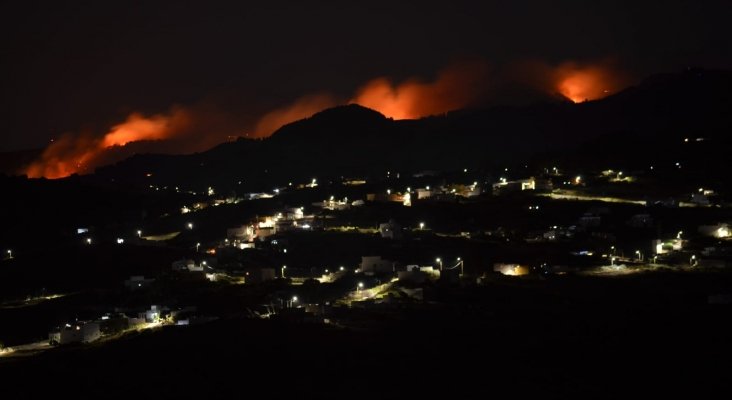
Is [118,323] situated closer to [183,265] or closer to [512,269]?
[183,265]

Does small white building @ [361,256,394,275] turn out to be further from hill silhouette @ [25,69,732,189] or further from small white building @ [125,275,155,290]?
hill silhouette @ [25,69,732,189]

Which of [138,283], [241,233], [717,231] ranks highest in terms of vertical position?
[241,233]

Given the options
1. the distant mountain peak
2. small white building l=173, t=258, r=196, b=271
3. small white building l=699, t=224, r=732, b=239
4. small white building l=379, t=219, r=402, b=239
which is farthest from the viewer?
the distant mountain peak

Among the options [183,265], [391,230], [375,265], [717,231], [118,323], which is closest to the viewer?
[118,323]

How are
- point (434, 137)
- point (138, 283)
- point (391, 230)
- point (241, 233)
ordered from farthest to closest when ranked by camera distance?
1. point (434, 137)
2. point (241, 233)
3. point (391, 230)
4. point (138, 283)

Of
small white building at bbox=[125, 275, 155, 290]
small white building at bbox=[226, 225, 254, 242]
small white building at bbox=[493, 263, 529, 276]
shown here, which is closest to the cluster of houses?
small white building at bbox=[125, 275, 155, 290]

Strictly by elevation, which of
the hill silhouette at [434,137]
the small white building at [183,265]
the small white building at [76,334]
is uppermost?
the hill silhouette at [434,137]

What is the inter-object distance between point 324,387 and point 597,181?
38125mm

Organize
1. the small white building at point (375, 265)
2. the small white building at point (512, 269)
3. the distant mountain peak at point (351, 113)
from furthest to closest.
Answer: the distant mountain peak at point (351, 113) < the small white building at point (375, 265) < the small white building at point (512, 269)

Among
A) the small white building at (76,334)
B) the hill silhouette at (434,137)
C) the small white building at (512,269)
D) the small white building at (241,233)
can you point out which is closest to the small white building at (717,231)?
the small white building at (512,269)

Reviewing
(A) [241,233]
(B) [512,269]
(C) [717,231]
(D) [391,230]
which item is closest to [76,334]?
(B) [512,269]

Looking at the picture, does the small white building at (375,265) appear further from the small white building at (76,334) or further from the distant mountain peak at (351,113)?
the distant mountain peak at (351,113)

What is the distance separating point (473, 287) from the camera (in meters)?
29.7

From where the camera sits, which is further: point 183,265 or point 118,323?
point 183,265
